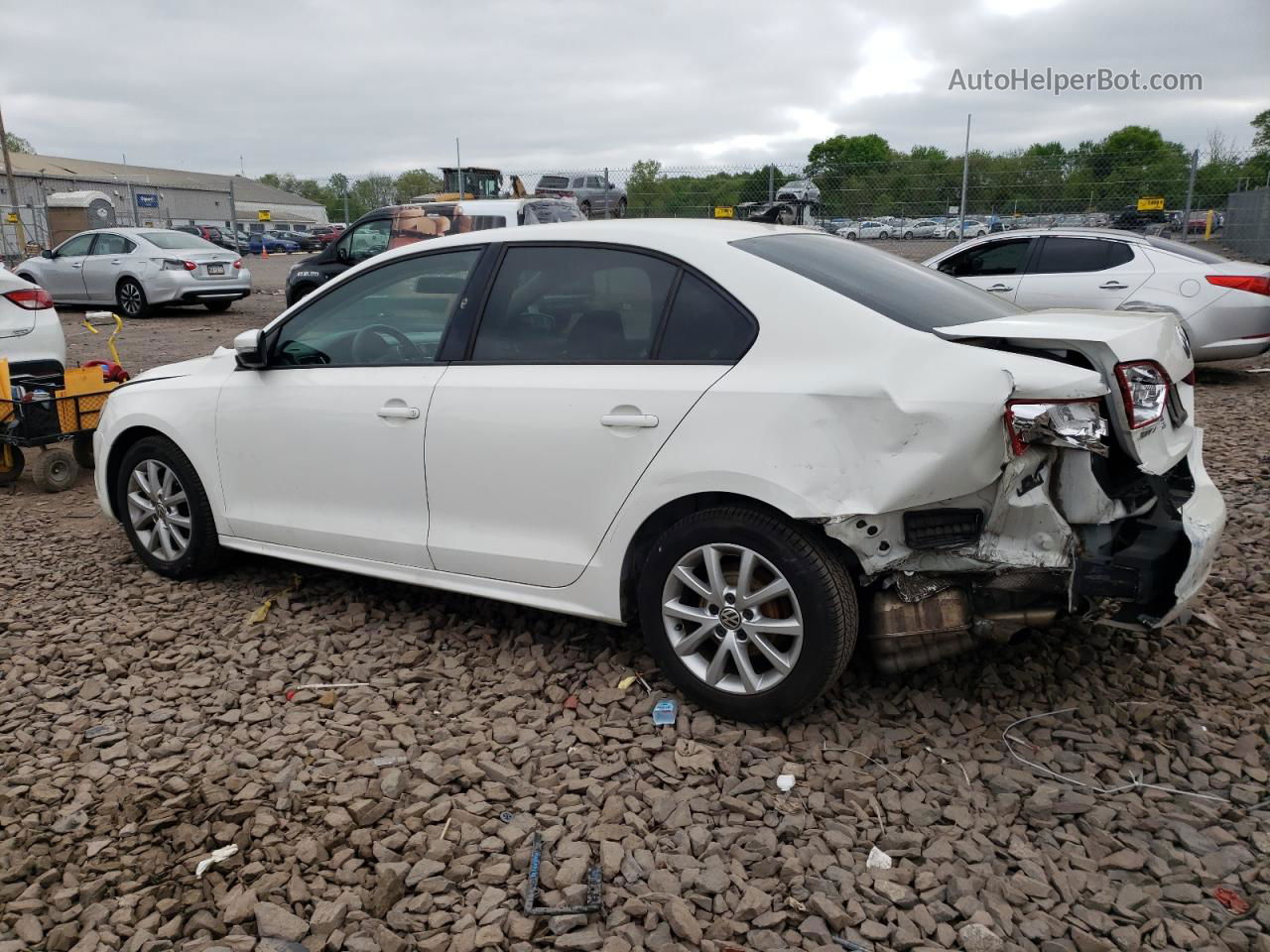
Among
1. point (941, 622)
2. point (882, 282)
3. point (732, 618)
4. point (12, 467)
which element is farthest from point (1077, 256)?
point (12, 467)

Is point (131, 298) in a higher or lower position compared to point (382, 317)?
lower

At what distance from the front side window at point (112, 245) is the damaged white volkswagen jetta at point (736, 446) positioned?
14440 millimetres

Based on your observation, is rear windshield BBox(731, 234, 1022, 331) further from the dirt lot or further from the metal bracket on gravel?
the metal bracket on gravel

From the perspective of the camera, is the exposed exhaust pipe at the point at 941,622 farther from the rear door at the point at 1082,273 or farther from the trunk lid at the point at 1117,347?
the rear door at the point at 1082,273

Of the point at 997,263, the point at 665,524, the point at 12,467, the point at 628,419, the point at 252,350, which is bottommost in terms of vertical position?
the point at 12,467

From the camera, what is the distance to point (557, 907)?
8.52 ft

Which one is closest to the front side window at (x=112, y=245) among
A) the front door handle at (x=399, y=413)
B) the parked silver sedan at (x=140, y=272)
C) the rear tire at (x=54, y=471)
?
the parked silver sedan at (x=140, y=272)

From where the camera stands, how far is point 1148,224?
15.5 metres

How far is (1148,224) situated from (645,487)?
15096 millimetres

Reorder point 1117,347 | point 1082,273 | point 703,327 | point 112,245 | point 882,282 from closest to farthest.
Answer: point 1117,347
point 703,327
point 882,282
point 1082,273
point 112,245

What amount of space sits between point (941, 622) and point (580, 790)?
1.27m

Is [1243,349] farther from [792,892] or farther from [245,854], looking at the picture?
[245,854]

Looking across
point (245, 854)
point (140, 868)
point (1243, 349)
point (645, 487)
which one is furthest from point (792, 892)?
point (1243, 349)

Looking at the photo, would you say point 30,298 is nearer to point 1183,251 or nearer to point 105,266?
point 1183,251
